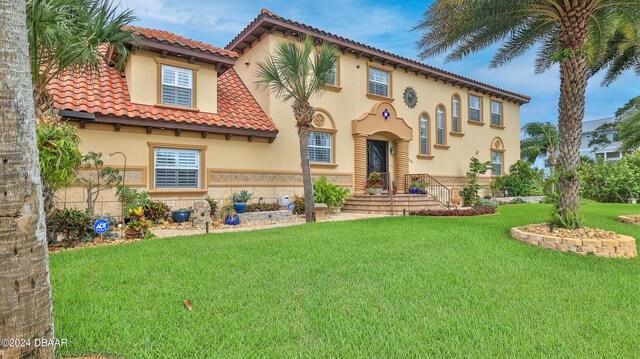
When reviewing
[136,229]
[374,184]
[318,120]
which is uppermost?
[318,120]

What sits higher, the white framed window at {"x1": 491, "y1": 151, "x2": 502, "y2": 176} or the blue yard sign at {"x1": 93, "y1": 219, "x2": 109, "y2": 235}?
the white framed window at {"x1": 491, "y1": 151, "x2": 502, "y2": 176}

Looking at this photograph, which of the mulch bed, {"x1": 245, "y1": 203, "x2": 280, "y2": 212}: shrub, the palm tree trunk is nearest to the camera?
the mulch bed

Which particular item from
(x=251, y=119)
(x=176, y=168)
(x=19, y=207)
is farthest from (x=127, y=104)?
(x=19, y=207)

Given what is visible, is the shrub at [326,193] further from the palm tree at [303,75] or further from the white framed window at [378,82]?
the white framed window at [378,82]

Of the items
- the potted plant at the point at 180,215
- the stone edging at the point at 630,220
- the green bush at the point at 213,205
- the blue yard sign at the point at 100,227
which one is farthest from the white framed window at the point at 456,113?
the blue yard sign at the point at 100,227

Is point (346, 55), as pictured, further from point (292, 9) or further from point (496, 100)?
point (496, 100)

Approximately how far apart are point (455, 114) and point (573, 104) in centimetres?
1300

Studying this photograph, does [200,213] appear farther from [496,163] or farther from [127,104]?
[496,163]

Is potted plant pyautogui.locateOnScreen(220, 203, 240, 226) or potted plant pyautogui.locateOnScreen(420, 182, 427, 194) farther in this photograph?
potted plant pyautogui.locateOnScreen(420, 182, 427, 194)

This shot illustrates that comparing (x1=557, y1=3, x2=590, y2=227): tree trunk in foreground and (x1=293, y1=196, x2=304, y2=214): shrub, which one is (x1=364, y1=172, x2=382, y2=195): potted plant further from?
(x1=557, y1=3, x2=590, y2=227): tree trunk in foreground

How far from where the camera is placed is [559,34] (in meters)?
8.24

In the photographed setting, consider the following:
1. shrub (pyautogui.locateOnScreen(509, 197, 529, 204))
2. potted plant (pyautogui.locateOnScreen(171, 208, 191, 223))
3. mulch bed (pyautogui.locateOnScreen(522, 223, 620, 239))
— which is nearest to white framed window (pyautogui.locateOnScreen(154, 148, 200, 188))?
potted plant (pyautogui.locateOnScreen(171, 208, 191, 223))

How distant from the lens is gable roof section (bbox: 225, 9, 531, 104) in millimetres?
13266

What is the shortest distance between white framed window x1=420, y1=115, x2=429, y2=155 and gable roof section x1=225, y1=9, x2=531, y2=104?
8.26ft
